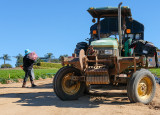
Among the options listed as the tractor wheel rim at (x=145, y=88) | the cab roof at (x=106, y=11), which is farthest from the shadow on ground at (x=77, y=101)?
the cab roof at (x=106, y=11)

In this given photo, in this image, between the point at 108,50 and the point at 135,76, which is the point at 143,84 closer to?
the point at 135,76

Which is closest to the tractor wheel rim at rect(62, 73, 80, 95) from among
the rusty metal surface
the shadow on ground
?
the shadow on ground

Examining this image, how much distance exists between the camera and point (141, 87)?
5.58 m

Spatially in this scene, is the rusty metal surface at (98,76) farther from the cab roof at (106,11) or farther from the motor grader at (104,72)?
the cab roof at (106,11)

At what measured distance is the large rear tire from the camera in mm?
5223

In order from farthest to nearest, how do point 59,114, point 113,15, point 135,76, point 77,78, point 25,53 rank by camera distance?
point 25,53, point 113,15, point 77,78, point 135,76, point 59,114

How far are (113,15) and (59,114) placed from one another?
190 inches

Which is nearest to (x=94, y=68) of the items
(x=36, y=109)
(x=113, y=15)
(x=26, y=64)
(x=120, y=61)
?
(x=120, y=61)

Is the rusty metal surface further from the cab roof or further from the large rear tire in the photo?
the cab roof

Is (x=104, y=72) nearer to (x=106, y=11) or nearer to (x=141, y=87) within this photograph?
(x=141, y=87)

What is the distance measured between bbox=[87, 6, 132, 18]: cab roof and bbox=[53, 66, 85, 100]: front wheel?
8.54 ft

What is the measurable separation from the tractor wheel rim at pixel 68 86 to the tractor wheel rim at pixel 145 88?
174 cm

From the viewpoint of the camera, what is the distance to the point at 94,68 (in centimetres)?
555

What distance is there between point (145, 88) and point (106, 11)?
131 inches
